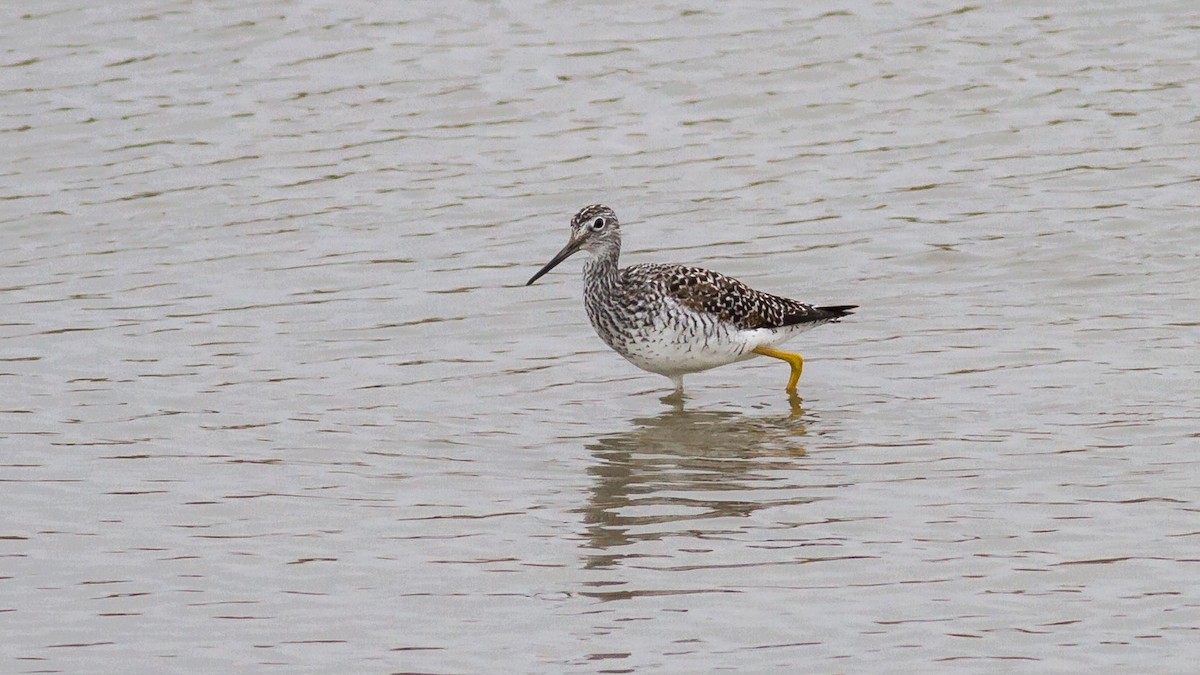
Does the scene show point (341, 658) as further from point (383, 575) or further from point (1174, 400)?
point (1174, 400)

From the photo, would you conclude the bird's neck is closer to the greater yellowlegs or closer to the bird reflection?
the greater yellowlegs

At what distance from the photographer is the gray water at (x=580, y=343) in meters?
8.29

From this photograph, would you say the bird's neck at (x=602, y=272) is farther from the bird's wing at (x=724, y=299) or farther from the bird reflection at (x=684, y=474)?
the bird reflection at (x=684, y=474)

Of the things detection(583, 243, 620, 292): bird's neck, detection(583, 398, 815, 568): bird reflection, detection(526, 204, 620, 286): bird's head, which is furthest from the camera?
detection(526, 204, 620, 286): bird's head

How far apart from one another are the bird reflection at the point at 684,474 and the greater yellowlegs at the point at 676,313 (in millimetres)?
406

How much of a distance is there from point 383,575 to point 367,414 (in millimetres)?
2940

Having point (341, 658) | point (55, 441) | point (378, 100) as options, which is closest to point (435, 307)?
point (55, 441)

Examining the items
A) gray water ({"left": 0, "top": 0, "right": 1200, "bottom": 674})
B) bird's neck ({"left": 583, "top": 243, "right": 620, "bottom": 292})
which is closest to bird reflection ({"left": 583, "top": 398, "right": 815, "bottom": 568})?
gray water ({"left": 0, "top": 0, "right": 1200, "bottom": 674})

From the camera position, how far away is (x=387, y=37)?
19.8 meters

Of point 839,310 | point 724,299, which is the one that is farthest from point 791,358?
point 724,299

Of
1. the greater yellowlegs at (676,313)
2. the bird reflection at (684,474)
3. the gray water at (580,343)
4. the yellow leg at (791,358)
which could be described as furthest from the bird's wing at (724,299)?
the bird reflection at (684,474)

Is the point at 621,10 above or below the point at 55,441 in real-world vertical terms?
above

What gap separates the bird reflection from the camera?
9469 mm

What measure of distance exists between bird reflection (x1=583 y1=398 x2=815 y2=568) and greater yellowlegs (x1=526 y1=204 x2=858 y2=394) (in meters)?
0.41
